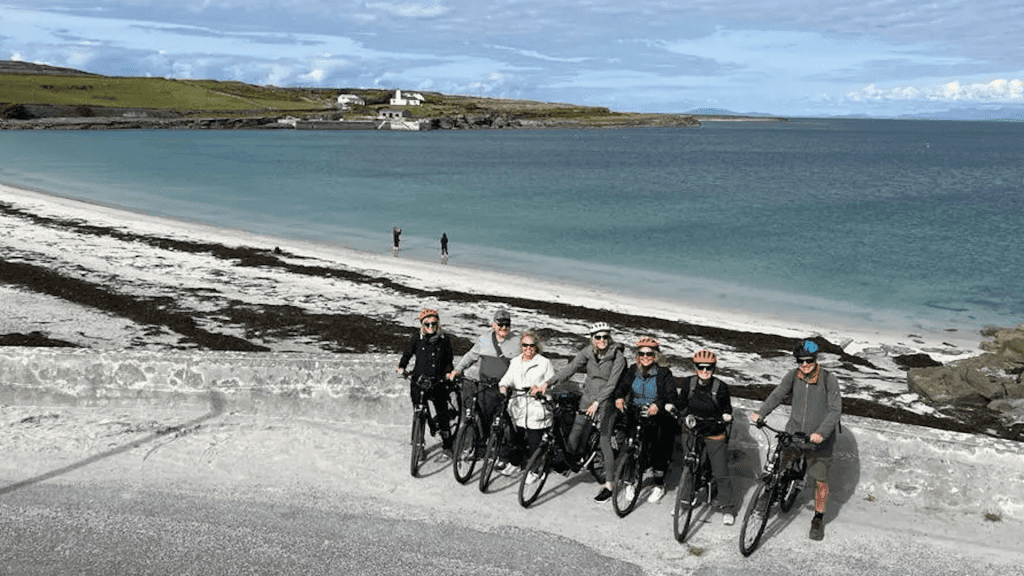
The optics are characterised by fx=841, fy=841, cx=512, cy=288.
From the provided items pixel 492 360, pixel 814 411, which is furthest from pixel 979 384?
pixel 492 360

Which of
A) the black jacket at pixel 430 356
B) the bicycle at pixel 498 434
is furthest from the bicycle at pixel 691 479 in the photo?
the black jacket at pixel 430 356

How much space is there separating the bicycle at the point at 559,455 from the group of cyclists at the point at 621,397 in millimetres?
59

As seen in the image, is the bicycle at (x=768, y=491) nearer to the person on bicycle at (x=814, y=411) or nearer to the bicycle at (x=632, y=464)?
the person on bicycle at (x=814, y=411)

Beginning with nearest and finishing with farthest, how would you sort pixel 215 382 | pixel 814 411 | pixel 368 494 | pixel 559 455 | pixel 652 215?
1. pixel 814 411
2. pixel 368 494
3. pixel 559 455
4. pixel 215 382
5. pixel 652 215

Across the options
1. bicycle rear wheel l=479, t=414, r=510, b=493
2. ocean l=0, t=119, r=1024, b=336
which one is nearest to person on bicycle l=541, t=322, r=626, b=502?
bicycle rear wheel l=479, t=414, r=510, b=493

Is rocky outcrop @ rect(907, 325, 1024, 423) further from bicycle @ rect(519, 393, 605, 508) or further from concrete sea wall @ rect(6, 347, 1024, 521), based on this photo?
concrete sea wall @ rect(6, 347, 1024, 521)

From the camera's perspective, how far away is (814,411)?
332 inches

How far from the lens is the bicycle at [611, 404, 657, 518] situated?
9.09 m

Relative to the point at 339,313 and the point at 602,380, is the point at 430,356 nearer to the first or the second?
the point at 602,380

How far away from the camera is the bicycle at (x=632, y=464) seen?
9085 millimetres

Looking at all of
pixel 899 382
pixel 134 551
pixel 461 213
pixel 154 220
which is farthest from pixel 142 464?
pixel 461 213

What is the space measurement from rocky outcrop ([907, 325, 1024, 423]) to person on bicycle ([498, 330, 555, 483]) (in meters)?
9.37

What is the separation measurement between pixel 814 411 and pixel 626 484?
2.20 metres

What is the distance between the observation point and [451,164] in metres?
109
